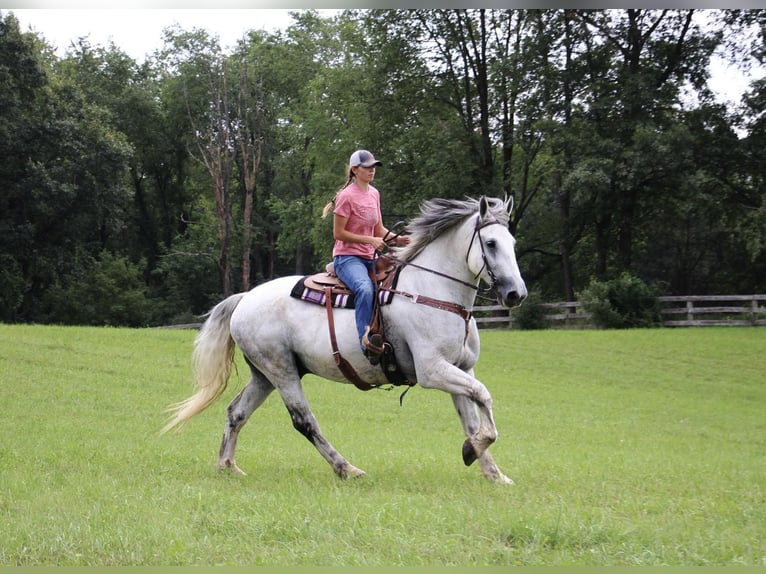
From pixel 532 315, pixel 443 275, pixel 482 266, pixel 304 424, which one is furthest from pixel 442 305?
pixel 532 315

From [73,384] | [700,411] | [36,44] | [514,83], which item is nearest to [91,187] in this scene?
[36,44]

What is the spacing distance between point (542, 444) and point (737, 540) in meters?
9.73

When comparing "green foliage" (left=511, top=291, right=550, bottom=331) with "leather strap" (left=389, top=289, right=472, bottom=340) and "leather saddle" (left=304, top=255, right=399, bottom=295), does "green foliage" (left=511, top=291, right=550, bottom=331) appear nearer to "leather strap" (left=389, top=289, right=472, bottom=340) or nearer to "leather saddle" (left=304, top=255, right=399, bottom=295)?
"leather saddle" (left=304, top=255, right=399, bottom=295)

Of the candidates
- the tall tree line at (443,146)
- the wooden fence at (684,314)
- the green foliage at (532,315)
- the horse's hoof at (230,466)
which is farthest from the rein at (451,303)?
the green foliage at (532,315)

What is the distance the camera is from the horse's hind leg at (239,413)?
9695 millimetres

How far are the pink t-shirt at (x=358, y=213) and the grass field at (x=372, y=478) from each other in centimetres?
240

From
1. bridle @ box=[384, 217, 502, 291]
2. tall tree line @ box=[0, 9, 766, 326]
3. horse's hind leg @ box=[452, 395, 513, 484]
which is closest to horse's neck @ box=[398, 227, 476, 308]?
bridle @ box=[384, 217, 502, 291]

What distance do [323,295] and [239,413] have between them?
1.81 meters

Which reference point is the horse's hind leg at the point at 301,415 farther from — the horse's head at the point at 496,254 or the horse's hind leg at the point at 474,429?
the horse's head at the point at 496,254

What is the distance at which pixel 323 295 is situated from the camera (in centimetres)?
915

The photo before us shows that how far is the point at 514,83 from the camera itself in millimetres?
40625

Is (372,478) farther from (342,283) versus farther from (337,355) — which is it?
(342,283)

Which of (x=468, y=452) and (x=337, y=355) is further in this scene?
(x=337, y=355)

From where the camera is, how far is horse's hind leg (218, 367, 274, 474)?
9.70m
